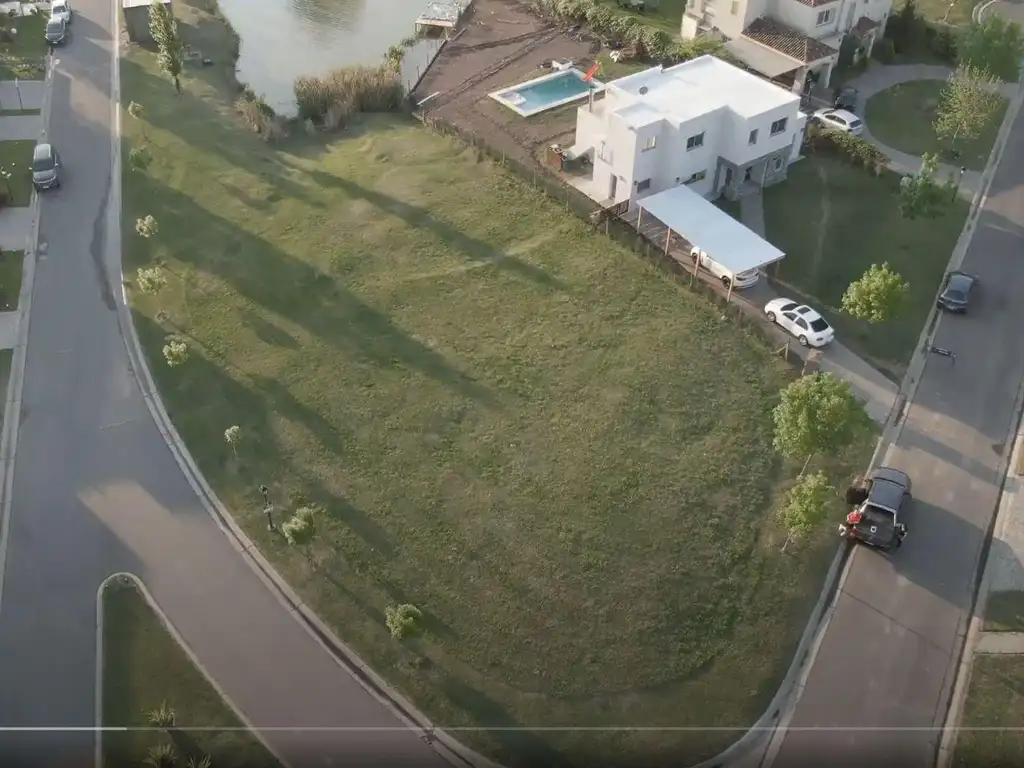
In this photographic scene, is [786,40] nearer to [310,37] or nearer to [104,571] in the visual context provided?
[310,37]

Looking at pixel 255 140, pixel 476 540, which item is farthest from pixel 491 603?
pixel 255 140

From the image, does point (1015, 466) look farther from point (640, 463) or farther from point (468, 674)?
point (468, 674)

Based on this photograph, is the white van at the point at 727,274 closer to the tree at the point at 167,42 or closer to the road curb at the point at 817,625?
the road curb at the point at 817,625

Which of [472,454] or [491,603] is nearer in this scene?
[491,603]

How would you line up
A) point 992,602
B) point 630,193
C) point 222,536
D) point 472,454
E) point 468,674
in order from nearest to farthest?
point 468,674 < point 992,602 < point 222,536 < point 472,454 < point 630,193

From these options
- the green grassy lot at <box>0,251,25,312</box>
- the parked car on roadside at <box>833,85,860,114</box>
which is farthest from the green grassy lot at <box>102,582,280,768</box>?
the parked car on roadside at <box>833,85,860,114</box>

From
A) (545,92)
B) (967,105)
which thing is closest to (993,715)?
(967,105)

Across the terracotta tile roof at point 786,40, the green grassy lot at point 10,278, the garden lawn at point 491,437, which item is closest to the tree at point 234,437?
the garden lawn at point 491,437
